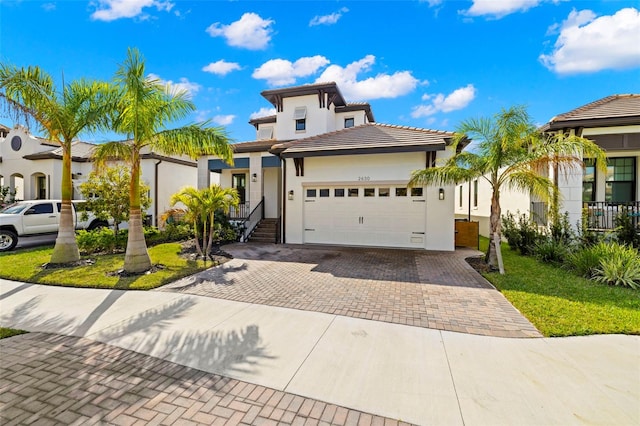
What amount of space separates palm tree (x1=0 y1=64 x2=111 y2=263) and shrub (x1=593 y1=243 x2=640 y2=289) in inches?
533

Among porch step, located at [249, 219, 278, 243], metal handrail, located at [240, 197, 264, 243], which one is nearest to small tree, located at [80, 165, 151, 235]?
metal handrail, located at [240, 197, 264, 243]

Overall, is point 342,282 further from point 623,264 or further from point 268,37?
point 268,37

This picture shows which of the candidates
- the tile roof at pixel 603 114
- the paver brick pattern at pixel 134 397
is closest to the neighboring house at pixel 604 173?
the tile roof at pixel 603 114

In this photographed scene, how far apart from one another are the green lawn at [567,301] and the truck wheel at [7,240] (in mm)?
16513

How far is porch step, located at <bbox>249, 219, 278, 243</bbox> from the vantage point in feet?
43.4

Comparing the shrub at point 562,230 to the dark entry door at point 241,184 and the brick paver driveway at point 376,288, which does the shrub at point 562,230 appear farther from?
the dark entry door at point 241,184

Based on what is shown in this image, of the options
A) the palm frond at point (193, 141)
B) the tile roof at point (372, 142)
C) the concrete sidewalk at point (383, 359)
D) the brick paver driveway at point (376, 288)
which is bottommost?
the concrete sidewalk at point (383, 359)

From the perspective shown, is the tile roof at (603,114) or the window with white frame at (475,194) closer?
the tile roof at (603,114)

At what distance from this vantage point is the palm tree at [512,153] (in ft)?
24.2

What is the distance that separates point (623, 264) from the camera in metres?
6.68

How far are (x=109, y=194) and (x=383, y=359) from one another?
11.7 m

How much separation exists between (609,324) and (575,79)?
11323mm

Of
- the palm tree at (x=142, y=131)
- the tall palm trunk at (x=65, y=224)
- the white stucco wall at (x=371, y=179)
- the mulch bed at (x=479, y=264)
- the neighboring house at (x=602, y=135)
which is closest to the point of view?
the palm tree at (x=142, y=131)

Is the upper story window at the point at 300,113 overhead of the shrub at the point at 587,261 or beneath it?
overhead
